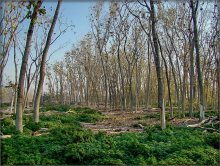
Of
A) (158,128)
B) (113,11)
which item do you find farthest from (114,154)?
(113,11)

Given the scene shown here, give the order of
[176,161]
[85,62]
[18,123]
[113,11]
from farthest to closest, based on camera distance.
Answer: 1. [85,62]
2. [113,11]
3. [18,123]
4. [176,161]

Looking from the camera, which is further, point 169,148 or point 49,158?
point 169,148

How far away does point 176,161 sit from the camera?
7.55 meters

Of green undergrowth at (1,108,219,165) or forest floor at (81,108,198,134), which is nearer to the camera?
green undergrowth at (1,108,219,165)

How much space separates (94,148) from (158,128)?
500 cm

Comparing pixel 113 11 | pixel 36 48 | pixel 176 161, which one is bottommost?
pixel 176 161

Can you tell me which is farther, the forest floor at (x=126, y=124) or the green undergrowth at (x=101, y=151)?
the forest floor at (x=126, y=124)

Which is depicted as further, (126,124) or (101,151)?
(126,124)

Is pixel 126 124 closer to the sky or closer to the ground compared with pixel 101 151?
closer to the ground

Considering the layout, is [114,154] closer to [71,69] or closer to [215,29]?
[215,29]

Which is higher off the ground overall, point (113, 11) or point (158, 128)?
point (113, 11)

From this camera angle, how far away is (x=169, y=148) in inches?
332

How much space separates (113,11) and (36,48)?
305 inches

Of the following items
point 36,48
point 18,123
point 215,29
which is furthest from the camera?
point 36,48
